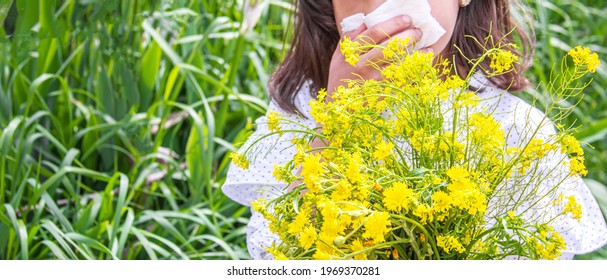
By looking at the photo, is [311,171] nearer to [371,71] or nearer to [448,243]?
[448,243]

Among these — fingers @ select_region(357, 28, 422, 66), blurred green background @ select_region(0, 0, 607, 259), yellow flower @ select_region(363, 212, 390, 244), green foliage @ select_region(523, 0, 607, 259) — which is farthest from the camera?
green foliage @ select_region(523, 0, 607, 259)

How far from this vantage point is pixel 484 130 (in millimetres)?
645

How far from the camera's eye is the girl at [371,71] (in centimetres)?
91

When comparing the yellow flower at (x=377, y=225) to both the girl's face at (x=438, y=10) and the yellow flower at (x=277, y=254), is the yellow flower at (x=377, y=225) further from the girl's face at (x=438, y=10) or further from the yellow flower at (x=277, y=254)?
the girl's face at (x=438, y=10)

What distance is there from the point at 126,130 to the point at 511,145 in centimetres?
99

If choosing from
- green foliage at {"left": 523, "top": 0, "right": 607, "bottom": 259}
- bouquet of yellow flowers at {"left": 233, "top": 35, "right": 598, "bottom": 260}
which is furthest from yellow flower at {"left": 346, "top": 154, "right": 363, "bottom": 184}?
green foliage at {"left": 523, "top": 0, "right": 607, "bottom": 259}

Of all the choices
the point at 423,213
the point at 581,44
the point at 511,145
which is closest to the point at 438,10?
the point at 511,145

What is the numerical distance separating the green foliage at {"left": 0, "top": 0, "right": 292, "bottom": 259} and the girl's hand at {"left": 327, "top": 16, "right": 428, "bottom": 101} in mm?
630

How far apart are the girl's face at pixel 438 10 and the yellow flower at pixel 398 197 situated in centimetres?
35

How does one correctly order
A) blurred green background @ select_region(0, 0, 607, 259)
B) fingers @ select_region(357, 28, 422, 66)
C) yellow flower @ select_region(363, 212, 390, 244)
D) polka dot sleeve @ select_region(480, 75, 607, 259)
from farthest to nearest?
1. blurred green background @ select_region(0, 0, 607, 259)
2. polka dot sleeve @ select_region(480, 75, 607, 259)
3. fingers @ select_region(357, 28, 422, 66)
4. yellow flower @ select_region(363, 212, 390, 244)

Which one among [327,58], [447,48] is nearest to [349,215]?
[447,48]

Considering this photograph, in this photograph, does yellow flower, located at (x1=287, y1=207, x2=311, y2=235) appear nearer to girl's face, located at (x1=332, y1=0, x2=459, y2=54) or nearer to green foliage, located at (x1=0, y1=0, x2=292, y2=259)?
girl's face, located at (x1=332, y1=0, x2=459, y2=54)

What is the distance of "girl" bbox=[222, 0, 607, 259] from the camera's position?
0.91m

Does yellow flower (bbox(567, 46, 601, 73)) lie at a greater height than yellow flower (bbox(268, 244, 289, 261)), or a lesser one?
greater
